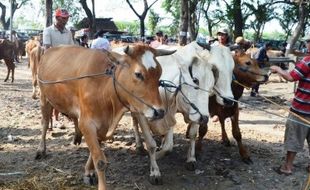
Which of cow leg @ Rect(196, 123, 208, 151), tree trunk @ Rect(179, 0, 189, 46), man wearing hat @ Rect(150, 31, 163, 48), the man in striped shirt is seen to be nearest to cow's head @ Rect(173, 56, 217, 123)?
cow leg @ Rect(196, 123, 208, 151)

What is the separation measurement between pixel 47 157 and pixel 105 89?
7.50 feet

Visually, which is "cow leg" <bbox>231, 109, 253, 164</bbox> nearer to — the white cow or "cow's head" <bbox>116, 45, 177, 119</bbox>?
the white cow

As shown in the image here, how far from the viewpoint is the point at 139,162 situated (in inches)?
247

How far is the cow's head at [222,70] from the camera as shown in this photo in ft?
19.4

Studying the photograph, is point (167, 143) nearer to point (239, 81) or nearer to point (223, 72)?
point (223, 72)

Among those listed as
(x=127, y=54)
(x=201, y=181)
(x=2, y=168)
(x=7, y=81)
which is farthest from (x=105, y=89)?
(x=7, y=81)

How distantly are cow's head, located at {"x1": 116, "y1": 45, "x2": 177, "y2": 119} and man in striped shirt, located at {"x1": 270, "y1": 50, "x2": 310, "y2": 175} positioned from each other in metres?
1.82

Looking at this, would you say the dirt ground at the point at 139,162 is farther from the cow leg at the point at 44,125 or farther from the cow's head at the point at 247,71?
the cow's head at the point at 247,71

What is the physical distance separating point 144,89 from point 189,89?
147 centimetres

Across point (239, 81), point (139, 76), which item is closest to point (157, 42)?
point (239, 81)

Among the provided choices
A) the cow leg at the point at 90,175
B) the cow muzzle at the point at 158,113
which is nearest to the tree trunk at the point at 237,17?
the cow leg at the point at 90,175

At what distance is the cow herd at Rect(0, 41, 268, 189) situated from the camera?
4.39 metres

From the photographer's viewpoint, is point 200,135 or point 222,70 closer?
point 222,70

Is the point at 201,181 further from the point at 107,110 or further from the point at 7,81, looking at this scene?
the point at 7,81
